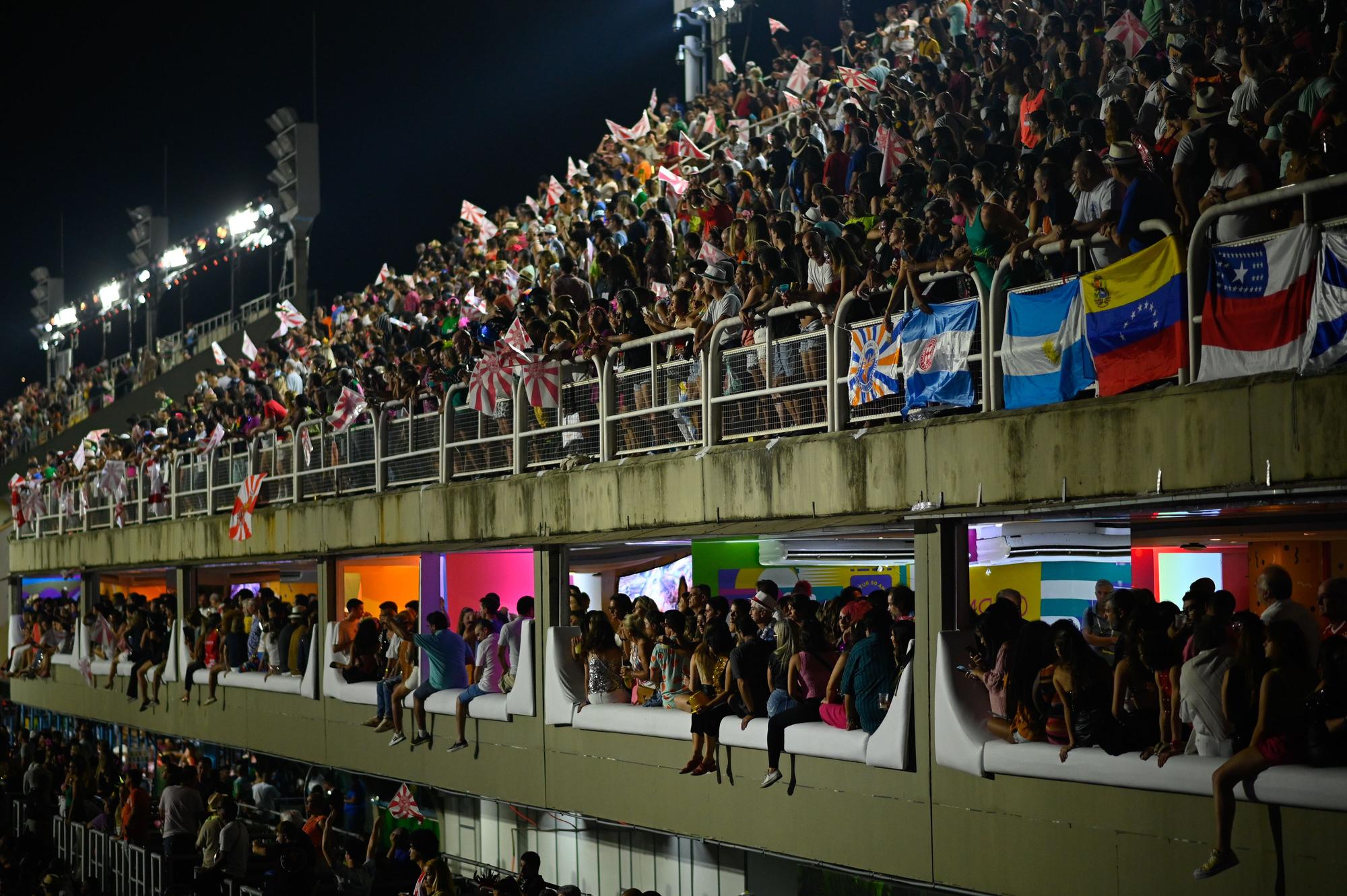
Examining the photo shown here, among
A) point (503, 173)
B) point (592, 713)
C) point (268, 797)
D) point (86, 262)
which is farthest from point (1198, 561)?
point (86, 262)

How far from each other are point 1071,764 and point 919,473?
2587 mm

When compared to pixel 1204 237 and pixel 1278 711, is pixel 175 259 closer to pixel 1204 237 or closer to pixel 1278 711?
pixel 1204 237

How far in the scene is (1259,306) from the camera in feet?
29.7

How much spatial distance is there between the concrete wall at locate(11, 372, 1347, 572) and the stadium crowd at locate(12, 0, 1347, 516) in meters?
0.55

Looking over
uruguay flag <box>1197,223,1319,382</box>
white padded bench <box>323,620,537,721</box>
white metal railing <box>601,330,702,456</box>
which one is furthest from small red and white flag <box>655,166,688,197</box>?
uruguay flag <box>1197,223,1319,382</box>

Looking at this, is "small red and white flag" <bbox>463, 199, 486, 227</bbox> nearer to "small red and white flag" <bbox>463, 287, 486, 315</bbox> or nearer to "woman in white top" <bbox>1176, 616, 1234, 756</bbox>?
"small red and white flag" <bbox>463, 287, 486, 315</bbox>

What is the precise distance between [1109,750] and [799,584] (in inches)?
246

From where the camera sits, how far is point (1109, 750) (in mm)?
9922

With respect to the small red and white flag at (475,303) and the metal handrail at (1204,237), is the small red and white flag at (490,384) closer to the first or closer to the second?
the small red and white flag at (475,303)

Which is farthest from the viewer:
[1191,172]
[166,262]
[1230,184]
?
[166,262]

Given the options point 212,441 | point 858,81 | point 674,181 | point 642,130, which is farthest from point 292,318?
point 858,81

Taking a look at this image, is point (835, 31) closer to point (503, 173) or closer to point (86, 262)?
point (503, 173)

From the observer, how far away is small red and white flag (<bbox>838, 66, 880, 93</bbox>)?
20.5 meters

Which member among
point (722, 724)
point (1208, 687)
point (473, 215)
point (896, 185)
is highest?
point (473, 215)
